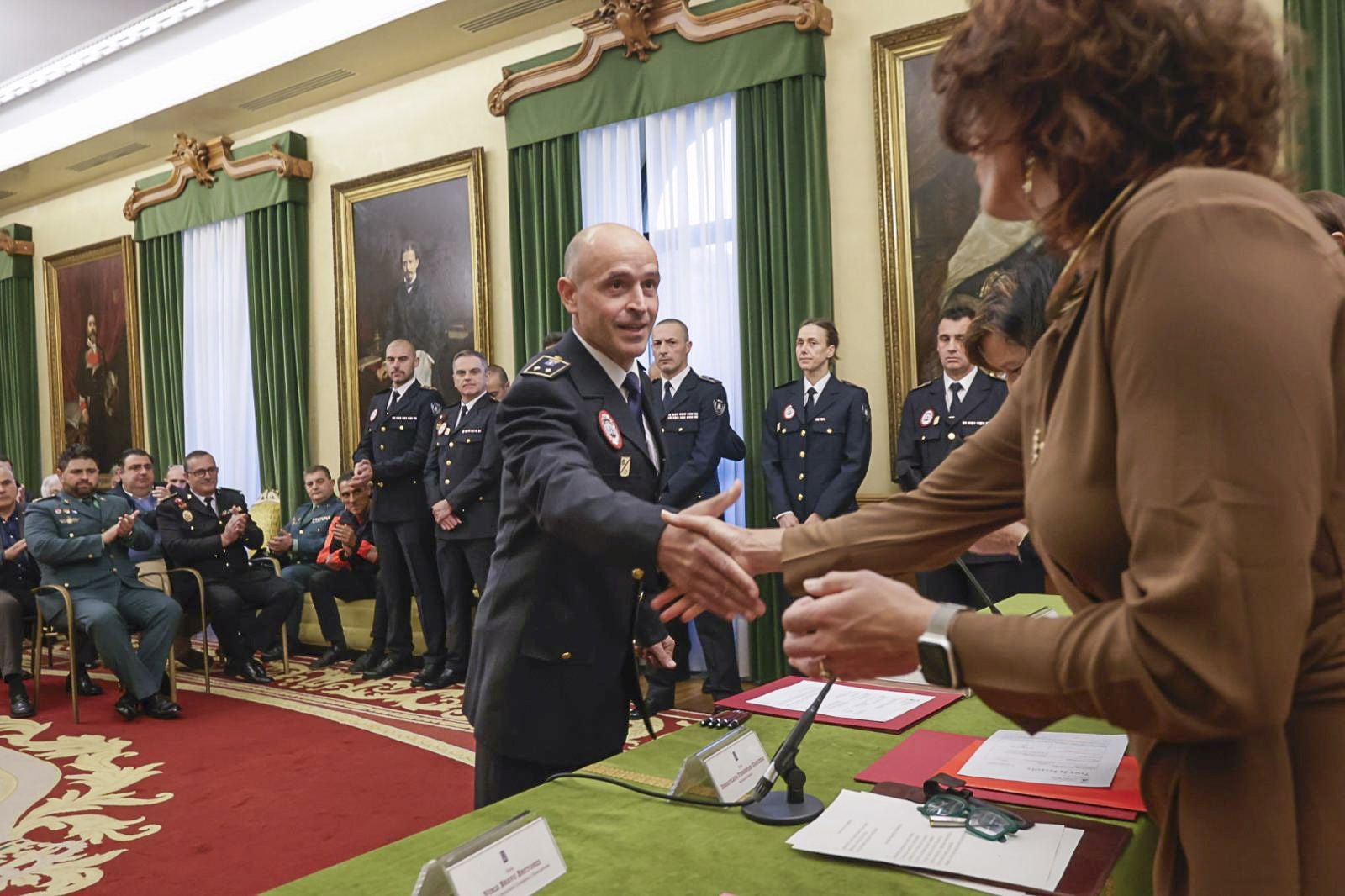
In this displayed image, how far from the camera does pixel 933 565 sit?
4.34 feet

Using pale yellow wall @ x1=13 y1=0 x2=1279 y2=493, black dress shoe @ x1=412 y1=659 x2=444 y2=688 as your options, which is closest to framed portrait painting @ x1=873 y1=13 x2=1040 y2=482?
pale yellow wall @ x1=13 y1=0 x2=1279 y2=493

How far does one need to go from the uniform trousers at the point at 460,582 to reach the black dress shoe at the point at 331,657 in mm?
1141

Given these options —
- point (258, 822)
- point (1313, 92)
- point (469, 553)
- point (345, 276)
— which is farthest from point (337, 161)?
point (1313, 92)

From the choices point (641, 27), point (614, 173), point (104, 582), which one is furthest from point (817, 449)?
point (104, 582)

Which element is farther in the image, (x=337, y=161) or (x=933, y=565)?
(x=337, y=161)

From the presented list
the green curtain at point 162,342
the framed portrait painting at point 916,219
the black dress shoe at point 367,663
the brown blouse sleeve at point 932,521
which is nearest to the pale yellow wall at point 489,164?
the framed portrait painting at point 916,219

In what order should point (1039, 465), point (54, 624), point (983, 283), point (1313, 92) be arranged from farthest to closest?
point (54, 624)
point (983, 283)
point (1313, 92)
point (1039, 465)

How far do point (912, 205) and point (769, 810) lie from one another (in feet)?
15.2

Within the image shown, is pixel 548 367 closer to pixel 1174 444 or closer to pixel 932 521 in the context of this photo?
pixel 932 521

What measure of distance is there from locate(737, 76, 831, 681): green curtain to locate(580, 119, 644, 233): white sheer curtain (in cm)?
78

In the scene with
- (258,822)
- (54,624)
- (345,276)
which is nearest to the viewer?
(258,822)

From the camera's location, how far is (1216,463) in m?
0.71

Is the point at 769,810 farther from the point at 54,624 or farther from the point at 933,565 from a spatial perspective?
the point at 54,624

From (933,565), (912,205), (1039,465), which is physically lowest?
(933,565)
